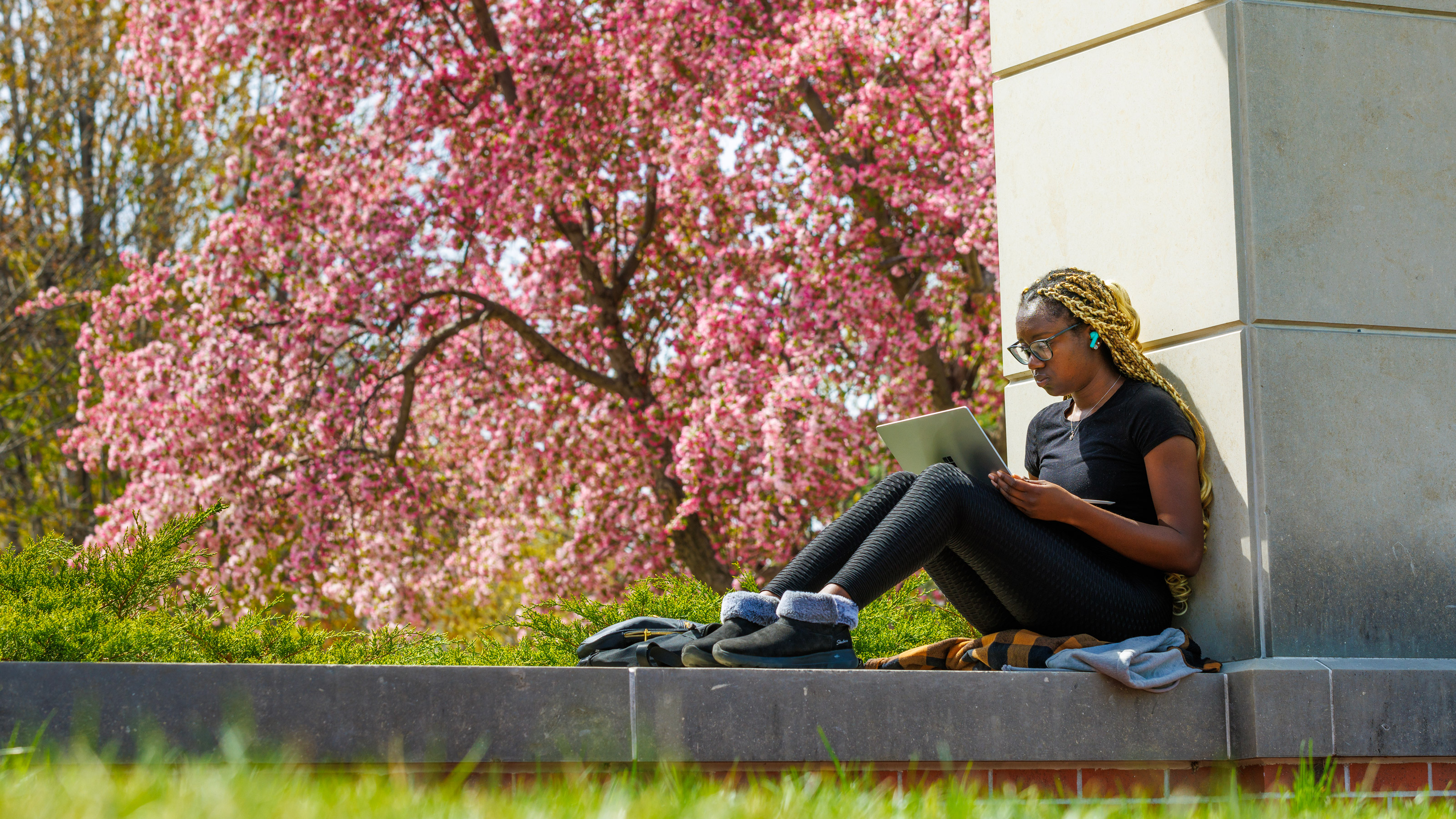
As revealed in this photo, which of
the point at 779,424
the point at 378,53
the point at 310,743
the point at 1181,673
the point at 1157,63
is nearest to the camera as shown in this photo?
the point at 310,743

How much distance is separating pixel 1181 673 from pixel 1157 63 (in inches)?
66.6

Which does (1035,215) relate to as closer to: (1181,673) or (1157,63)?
(1157,63)

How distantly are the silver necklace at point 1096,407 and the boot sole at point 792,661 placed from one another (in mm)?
1066

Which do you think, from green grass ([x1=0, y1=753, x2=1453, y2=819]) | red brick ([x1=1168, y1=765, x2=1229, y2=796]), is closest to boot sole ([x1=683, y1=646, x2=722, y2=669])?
green grass ([x1=0, y1=753, x2=1453, y2=819])

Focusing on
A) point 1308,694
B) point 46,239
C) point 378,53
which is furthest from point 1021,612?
point 46,239

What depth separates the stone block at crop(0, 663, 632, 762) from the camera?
2.31 metres

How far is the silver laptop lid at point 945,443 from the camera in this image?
11.1 feet

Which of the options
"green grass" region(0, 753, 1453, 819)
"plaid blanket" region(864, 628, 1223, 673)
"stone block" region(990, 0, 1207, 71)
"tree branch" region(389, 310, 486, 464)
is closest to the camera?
"green grass" region(0, 753, 1453, 819)

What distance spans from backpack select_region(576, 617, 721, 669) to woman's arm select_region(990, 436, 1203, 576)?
84 cm

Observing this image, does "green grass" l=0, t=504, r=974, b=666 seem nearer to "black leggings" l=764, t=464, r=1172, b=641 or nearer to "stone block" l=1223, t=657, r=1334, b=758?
"black leggings" l=764, t=464, r=1172, b=641

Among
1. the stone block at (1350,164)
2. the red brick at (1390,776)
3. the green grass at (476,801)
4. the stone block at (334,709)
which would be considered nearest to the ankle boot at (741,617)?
the stone block at (334,709)

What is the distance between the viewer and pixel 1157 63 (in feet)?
12.1

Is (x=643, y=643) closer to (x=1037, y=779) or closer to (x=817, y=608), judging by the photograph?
(x=817, y=608)

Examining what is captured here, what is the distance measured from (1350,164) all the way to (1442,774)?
1556mm
